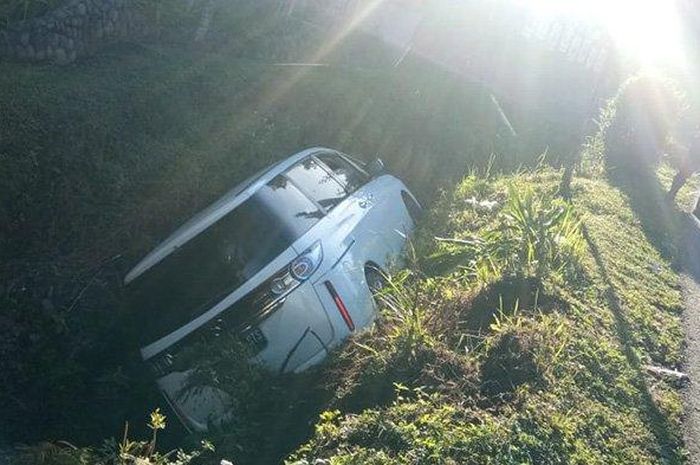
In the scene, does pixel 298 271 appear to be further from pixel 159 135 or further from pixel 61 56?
pixel 61 56

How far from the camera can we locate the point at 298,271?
559 cm

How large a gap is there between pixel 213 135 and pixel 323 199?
2.80 meters

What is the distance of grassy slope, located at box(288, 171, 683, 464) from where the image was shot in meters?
4.55

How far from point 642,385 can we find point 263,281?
3200 mm

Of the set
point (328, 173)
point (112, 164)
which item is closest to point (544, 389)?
point (328, 173)

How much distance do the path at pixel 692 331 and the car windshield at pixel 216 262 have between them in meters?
3.46

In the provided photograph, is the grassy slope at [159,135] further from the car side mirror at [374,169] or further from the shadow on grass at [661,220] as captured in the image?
the shadow on grass at [661,220]

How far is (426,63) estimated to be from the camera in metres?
16.0

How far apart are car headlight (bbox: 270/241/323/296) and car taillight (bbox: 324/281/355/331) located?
0.18 m

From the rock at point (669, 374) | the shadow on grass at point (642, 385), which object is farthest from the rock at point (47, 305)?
the rock at point (669, 374)

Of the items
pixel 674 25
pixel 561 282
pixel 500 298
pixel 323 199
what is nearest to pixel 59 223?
pixel 323 199

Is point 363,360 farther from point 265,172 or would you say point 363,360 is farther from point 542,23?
point 542,23

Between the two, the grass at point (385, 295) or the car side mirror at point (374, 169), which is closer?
the grass at point (385, 295)

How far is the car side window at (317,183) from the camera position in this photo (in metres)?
6.91
